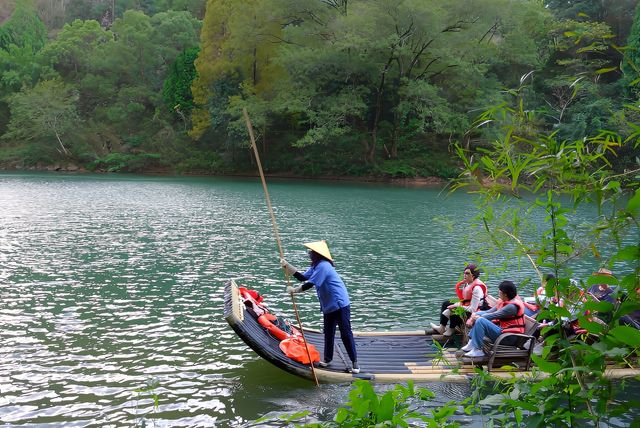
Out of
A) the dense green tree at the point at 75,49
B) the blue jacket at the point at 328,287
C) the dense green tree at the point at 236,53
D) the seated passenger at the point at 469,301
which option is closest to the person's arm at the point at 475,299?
the seated passenger at the point at 469,301

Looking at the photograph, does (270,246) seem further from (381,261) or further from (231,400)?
(231,400)

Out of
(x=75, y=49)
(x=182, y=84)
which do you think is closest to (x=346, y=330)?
(x=182, y=84)

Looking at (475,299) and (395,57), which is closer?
(475,299)

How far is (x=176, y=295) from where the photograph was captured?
40.0 ft

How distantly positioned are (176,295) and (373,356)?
572cm

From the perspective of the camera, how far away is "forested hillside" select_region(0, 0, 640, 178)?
41.7 m

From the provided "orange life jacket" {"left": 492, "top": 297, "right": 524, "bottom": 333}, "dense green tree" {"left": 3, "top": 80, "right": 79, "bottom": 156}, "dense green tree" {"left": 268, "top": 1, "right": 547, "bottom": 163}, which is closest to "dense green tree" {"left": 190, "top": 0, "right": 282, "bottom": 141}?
"dense green tree" {"left": 268, "top": 1, "right": 547, "bottom": 163}

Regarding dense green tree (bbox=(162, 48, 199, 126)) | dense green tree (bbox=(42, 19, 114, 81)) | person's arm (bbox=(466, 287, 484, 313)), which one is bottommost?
person's arm (bbox=(466, 287, 484, 313))

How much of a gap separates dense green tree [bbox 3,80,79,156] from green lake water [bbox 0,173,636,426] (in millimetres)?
33301

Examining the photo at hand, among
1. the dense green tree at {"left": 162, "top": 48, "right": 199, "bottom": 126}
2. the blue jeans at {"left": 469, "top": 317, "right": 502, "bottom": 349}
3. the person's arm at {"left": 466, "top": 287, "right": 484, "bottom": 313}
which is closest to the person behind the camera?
the blue jeans at {"left": 469, "top": 317, "right": 502, "bottom": 349}

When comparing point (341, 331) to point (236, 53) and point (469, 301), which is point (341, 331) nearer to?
point (469, 301)

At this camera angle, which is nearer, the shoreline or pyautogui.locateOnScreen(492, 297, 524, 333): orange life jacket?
pyautogui.locateOnScreen(492, 297, 524, 333): orange life jacket

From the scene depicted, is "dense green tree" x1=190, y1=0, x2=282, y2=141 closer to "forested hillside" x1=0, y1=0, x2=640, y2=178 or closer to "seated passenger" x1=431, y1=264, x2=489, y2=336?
"forested hillside" x1=0, y1=0, x2=640, y2=178

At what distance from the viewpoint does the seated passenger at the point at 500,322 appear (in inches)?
295
